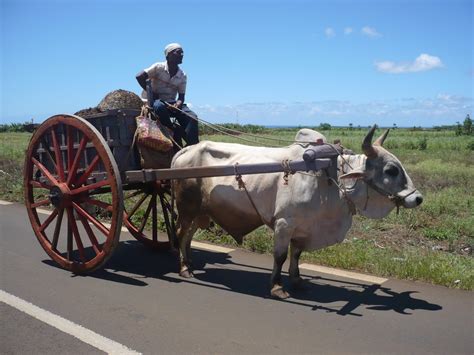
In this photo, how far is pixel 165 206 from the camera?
6.91 m

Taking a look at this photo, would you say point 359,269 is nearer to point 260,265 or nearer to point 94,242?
point 260,265

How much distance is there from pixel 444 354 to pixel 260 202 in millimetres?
2295

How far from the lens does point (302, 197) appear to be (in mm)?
4902

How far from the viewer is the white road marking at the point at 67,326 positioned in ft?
12.4

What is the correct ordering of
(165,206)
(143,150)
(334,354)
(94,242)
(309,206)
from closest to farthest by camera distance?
1. (334,354)
2. (309,206)
3. (94,242)
4. (143,150)
5. (165,206)

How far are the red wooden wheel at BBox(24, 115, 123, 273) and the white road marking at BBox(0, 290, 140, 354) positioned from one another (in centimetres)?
94

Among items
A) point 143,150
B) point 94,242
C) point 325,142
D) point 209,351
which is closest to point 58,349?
point 209,351

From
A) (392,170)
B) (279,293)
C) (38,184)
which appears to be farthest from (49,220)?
(392,170)

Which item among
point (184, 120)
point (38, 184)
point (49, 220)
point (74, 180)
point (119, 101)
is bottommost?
point (49, 220)

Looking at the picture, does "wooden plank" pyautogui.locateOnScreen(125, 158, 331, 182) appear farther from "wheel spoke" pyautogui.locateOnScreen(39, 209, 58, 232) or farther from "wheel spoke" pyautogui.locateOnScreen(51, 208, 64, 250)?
"wheel spoke" pyautogui.locateOnScreen(39, 209, 58, 232)

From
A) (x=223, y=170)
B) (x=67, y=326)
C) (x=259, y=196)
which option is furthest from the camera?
(x=259, y=196)

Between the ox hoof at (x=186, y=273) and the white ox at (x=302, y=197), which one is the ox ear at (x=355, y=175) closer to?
the white ox at (x=302, y=197)

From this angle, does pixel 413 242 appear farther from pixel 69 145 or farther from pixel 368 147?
pixel 69 145

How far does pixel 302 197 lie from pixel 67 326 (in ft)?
8.24
